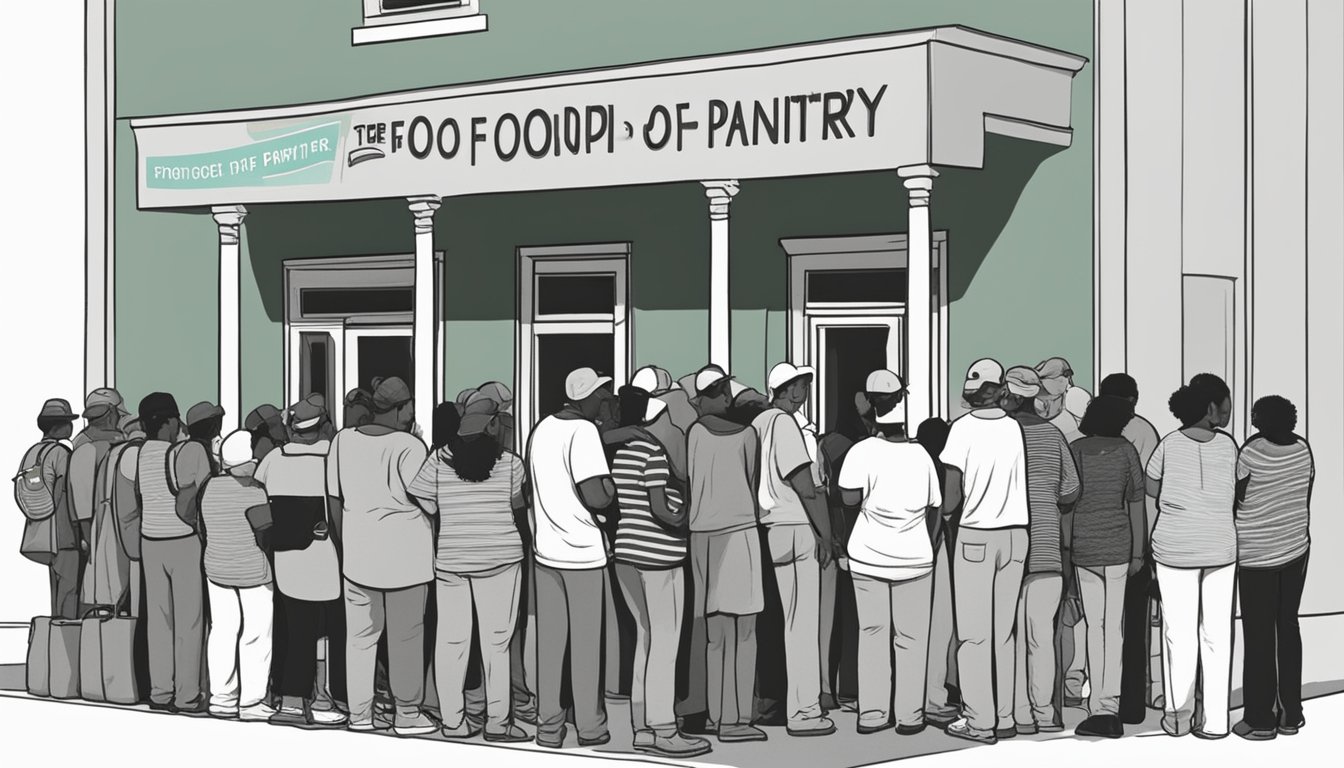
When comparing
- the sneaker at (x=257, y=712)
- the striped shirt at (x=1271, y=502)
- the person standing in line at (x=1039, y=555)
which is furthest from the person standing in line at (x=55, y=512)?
the striped shirt at (x=1271, y=502)

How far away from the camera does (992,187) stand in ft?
48.7

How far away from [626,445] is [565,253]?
20.9 feet

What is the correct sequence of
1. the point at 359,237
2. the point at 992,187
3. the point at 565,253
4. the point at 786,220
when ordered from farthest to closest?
the point at 359,237 < the point at 565,253 < the point at 786,220 < the point at 992,187

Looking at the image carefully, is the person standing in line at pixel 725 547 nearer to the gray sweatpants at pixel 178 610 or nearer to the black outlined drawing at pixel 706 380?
the black outlined drawing at pixel 706 380

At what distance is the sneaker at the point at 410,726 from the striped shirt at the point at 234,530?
46.9 inches

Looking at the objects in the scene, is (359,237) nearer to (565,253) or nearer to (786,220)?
(565,253)

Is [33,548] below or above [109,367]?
below

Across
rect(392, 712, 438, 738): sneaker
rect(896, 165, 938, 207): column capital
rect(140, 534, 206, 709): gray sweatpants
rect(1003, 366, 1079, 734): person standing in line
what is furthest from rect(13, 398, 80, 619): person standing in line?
rect(1003, 366, 1079, 734): person standing in line

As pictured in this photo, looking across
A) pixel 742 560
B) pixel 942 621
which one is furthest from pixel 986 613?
pixel 742 560

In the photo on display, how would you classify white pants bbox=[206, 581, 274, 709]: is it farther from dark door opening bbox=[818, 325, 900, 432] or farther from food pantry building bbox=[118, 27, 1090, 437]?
dark door opening bbox=[818, 325, 900, 432]

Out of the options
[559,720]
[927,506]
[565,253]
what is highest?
[565,253]

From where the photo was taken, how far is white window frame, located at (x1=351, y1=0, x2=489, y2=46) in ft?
57.3

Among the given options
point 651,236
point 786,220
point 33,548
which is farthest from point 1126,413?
point 33,548

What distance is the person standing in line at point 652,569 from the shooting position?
10891 millimetres
